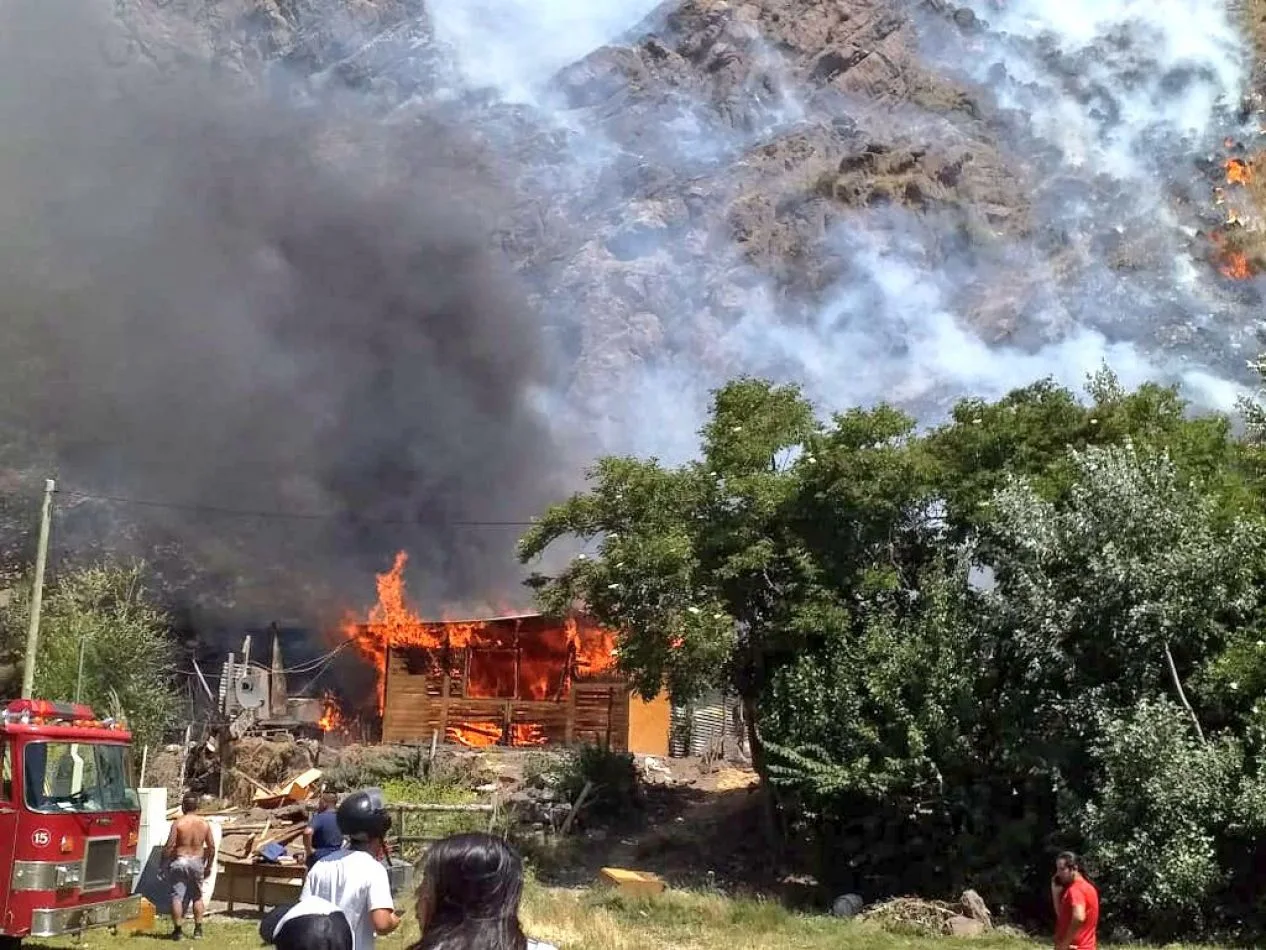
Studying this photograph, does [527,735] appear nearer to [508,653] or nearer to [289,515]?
[508,653]

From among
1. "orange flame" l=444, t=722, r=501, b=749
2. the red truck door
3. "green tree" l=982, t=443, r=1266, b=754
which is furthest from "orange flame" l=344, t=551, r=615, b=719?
the red truck door

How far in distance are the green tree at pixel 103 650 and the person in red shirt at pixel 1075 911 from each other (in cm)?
1937

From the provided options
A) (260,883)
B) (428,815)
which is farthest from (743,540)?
(260,883)

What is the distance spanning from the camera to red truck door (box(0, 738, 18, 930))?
869cm

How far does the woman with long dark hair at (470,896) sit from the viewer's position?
2371mm

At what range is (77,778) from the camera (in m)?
9.63

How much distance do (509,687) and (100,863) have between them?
1906cm

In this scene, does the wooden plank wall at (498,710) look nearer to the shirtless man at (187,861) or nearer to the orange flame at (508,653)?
the orange flame at (508,653)

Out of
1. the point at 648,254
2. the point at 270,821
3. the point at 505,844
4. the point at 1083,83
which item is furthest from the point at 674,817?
the point at 1083,83

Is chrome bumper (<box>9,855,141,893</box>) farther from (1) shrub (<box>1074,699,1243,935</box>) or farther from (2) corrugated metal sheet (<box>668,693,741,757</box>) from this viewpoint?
(2) corrugated metal sheet (<box>668,693,741,757</box>)

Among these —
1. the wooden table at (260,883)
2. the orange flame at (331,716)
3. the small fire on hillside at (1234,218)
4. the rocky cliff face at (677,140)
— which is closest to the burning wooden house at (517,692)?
the orange flame at (331,716)

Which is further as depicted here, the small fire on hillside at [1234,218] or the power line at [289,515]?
the small fire on hillside at [1234,218]

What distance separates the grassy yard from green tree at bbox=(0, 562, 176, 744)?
1229 centimetres

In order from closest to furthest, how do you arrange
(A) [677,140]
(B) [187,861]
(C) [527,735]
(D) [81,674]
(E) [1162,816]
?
(B) [187,861] < (E) [1162,816] < (D) [81,674] < (C) [527,735] < (A) [677,140]
